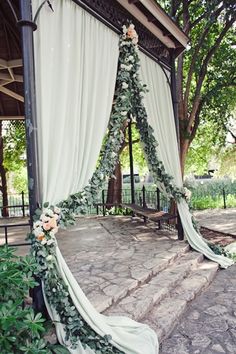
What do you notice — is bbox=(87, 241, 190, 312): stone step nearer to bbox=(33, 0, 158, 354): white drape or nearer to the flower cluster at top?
bbox=(33, 0, 158, 354): white drape

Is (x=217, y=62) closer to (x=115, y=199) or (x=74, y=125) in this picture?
(x=115, y=199)

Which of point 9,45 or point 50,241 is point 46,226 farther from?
point 9,45

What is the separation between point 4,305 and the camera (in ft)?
6.98

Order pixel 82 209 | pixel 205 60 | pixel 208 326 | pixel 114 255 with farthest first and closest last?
pixel 205 60 → pixel 114 255 → pixel 208 326 → pixel 82 209

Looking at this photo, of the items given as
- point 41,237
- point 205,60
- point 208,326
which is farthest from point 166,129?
point 205,60

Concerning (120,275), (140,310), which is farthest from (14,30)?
(140,310)

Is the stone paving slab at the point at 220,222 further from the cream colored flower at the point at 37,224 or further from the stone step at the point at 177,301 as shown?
the cream colored flower at the point at 37,224

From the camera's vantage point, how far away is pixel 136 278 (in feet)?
12.3

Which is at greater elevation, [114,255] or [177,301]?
[114,255]

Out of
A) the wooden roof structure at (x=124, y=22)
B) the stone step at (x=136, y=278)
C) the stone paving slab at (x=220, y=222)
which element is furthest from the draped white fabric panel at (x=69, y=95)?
the stone paving slab at (x=220, y=222)

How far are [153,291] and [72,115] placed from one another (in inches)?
81.5

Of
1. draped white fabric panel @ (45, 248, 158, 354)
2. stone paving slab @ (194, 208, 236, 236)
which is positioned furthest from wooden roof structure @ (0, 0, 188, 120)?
stone paving slab @ (194, 208, 236, 236)

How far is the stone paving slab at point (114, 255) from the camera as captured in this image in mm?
3539

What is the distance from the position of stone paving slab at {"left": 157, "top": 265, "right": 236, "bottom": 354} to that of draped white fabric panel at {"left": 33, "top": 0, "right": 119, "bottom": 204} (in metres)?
1.70
